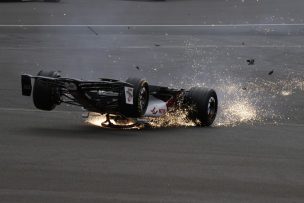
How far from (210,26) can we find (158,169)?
17.4 m

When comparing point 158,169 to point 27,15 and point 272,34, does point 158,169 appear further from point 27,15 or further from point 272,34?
point 27,15

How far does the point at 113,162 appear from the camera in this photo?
7.02m

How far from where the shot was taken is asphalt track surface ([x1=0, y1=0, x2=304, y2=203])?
621cm

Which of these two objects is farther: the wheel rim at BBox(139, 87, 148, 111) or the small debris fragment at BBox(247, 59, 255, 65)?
the small debris fragment at BBox(247, 59, 255, 65)

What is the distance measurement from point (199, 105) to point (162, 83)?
516 centimetres

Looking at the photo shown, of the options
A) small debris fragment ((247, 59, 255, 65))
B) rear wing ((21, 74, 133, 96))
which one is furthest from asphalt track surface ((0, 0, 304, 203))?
rear wing ((21, 74, 133, 96))

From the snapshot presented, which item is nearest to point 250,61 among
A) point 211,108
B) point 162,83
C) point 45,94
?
point 162,83

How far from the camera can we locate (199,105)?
1030cm

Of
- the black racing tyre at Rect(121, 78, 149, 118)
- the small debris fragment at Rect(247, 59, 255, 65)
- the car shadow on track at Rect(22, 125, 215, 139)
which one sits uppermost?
the black racing tyre at Rect(121, 78, 149, 118)

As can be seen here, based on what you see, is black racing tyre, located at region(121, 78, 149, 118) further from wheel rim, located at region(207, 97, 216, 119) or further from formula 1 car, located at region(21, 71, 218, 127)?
wheel rim, located at region(207, 97, 216, 119)

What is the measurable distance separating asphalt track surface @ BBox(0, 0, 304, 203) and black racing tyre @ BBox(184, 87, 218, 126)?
0.85 feet

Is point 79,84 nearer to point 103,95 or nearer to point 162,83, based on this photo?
point 103,95

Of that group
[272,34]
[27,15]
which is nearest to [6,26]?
[27,15]

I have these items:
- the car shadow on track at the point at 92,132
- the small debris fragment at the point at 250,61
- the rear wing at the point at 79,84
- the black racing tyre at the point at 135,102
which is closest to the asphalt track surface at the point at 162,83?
the car shadow on track at the point at 92,132
